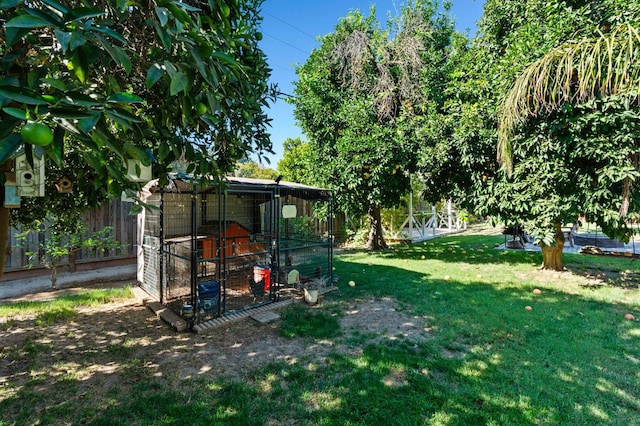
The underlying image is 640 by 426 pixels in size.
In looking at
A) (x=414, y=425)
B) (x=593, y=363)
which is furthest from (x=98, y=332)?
(x=593, y=363)

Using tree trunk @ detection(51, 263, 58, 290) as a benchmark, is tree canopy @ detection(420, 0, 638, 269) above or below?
above

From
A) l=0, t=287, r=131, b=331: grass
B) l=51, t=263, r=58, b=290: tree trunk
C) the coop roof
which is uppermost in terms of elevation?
the coop roof

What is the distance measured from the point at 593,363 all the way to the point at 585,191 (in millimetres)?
3268

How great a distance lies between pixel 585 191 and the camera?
514 cm

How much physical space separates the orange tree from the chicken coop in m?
1.43

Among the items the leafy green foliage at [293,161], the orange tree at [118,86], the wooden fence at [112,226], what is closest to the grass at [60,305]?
the wooden fence at [112,226]

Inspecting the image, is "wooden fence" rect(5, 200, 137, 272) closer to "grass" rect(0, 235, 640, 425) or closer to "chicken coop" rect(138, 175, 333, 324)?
"chicken coop" rect(138, 175, 333, 324)

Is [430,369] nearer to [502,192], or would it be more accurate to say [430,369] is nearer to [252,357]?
[252,357]

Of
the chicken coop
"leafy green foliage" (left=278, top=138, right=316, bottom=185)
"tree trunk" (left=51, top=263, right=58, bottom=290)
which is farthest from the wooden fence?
"leafy green foliage" (left=278, top=138, right=316, bottom=185)

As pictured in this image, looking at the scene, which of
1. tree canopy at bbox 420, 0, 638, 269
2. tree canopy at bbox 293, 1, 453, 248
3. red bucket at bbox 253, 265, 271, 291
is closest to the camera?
tree canopy at bbox 420, 0, 638, 269

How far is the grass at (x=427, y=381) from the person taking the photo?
2.34 m

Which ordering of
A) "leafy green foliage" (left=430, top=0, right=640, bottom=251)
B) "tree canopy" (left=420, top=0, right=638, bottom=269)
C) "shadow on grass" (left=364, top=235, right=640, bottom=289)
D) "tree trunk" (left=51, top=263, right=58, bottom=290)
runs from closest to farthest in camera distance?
"tree canopy" (left=420, top=0, right=638, bottom=269) → "leafy green foliage" (left=430, top=0, right=640, bottom=251) → "tree trunk" (left=51, top=263, right=58, bottom=290) → "shadow on grass" (left=364, top=235, right=640, bottom=289)

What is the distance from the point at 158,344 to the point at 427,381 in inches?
119

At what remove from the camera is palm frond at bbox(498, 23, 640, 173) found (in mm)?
4117
